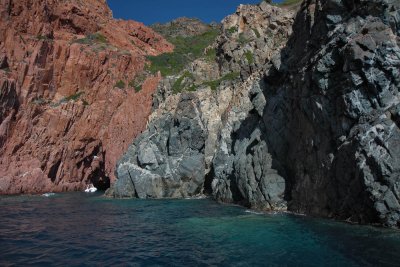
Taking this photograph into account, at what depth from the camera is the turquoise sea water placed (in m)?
18.2

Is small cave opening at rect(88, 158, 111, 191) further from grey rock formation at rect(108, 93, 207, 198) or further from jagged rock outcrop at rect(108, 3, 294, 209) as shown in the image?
grey rock formation at rect(108, 93, 207, 198)

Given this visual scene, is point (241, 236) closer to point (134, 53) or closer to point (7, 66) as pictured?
point (7, 66)

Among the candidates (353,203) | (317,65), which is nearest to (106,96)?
(317,65)

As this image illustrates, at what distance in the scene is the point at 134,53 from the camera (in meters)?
88.9

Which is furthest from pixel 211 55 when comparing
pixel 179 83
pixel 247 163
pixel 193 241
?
pixel 193 241

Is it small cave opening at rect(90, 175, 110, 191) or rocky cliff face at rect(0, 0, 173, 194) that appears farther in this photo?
→ small cave opening at rect(90, 175, 110, 191)

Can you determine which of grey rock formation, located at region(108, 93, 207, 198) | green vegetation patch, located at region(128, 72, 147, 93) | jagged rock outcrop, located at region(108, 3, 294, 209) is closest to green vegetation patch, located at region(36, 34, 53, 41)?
green vegetation patch, located at region(128, 72, 147, 93)

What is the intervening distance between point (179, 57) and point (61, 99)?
31506mm

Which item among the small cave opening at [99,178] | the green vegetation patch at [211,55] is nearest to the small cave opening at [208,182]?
the green vegetation patch at [211,55]

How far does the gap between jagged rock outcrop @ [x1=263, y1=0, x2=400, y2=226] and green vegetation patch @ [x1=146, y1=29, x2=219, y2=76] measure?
46.9 metres

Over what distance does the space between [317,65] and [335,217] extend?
11.4 meters

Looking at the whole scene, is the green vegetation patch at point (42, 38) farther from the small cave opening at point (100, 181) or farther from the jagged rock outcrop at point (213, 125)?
the small cave opening at point (100, 181)

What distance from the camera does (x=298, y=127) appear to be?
110 ft

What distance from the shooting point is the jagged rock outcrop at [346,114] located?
23484 millimetres
